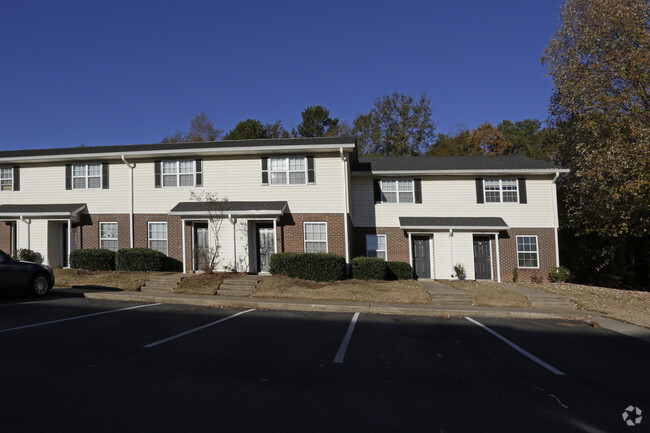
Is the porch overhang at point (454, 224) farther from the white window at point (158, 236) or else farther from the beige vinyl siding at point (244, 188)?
the white window at point (158, 236)

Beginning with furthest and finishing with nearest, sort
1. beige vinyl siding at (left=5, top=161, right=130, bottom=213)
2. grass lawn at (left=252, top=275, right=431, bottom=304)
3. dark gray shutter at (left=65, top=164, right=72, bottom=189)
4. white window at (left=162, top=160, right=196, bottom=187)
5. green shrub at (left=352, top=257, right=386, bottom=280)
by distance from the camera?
1. dark gray shutter at (left=65, top=164, right=72, bottom=189)
2. beige vinyl siding at (left=5, top=161, right=130, bottom=213)
3. white window at (left=162, top=160, right=196, bottom=187)
4. green shrub at (left=352, top=257, right=386, bottom=280)
5. grass lawn at (left=252, top=275, right=431, bottom=304)

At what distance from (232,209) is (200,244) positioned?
8.12 feet

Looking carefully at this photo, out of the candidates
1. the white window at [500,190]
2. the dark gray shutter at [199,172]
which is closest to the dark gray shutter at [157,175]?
the dark gray shutter at [199,172]

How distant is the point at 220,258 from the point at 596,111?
18.3 metres

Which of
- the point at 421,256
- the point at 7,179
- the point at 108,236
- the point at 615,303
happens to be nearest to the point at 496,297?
the point at 615,303

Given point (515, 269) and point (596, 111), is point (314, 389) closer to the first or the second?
point (515, 269)

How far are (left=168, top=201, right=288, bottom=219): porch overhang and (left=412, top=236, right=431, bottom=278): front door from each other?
6.94 metres

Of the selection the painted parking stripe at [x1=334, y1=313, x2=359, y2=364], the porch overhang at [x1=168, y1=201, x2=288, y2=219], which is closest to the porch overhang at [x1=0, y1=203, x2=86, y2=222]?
the porch overhang at [x1=168, y1=201, x2=288, y2=219]

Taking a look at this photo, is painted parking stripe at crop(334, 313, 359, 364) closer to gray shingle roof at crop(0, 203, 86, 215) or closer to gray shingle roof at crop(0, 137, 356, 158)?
gray shingle roof at crop(0, 137, 356, 158)

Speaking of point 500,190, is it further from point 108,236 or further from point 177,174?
point 108,236

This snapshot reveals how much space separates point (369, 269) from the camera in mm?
15789

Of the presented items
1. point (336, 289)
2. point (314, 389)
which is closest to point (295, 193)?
point (336, 289)

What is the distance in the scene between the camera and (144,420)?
12.6 feet

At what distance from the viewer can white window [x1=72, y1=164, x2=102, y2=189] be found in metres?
18.3
